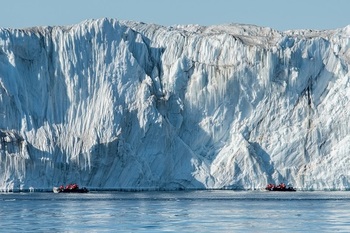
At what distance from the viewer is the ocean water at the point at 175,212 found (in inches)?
1869

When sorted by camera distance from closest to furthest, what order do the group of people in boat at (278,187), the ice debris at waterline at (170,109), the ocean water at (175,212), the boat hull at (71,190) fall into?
the ocean water at (175,212)
the boat hull at (71,190)
the group of people in boat at (278,187)
the ice debris at waterline at (170,109)

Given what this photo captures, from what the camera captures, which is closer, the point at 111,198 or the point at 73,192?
the point at 111,198

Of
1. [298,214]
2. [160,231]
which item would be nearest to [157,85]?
[298,214]

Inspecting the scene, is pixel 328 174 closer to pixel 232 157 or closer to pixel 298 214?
pixel 232 157

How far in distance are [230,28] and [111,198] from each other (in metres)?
31.4

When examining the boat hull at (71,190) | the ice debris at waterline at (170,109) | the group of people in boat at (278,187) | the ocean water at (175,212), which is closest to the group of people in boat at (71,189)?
A: the boat hull at (71,190)

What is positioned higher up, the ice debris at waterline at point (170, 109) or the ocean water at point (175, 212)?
the ice debris at waterline at point (170, 109)

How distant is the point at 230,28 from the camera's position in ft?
332

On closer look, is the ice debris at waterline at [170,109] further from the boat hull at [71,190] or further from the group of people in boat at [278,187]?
the boat hull at [71,190]

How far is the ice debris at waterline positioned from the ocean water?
3.28 metres

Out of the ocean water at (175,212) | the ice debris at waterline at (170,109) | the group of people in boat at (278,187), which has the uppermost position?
the ice debris at waterline at (170,109)

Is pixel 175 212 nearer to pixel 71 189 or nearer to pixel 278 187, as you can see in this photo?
pixel 71 189

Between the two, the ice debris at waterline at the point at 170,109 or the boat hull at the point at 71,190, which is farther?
the ice debris at waterline at the point at 170,109

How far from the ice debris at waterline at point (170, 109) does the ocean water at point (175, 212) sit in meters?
3.28
